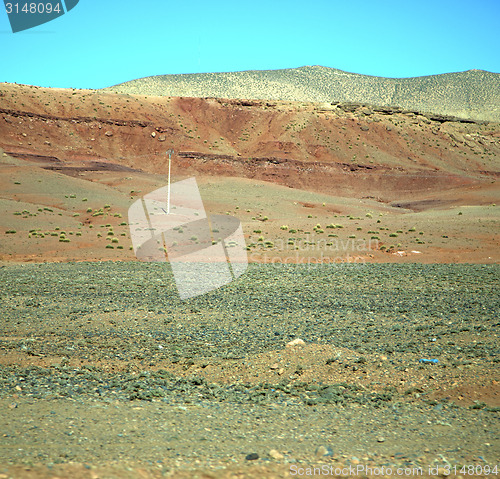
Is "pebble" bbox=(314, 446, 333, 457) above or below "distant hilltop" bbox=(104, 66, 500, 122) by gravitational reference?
below

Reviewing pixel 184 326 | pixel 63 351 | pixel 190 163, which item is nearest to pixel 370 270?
pixel 184 326

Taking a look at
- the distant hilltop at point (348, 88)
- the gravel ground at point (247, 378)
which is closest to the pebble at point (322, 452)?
the gravel ground at point (247, 378)

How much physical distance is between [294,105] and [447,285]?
72.0 meters

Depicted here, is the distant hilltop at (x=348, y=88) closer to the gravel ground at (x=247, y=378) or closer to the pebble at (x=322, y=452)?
the gravel ground at (x=247, y=378)

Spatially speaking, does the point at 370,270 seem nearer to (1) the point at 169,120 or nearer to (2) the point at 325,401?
(2) the point at 325,401

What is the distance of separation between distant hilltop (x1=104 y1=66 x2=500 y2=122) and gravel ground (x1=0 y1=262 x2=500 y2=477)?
341 ft

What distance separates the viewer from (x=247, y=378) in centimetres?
739

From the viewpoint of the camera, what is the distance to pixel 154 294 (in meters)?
13.8

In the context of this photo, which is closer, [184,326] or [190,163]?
[184,326]

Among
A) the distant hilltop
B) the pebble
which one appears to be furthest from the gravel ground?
the distant hilltop

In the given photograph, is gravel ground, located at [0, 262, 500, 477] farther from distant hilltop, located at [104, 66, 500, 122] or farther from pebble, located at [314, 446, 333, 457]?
distant hilltop, located at [104, 66, 500, 122]

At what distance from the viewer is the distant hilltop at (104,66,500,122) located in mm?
115375

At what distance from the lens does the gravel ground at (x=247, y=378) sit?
470 cm

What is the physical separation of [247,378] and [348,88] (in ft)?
451
